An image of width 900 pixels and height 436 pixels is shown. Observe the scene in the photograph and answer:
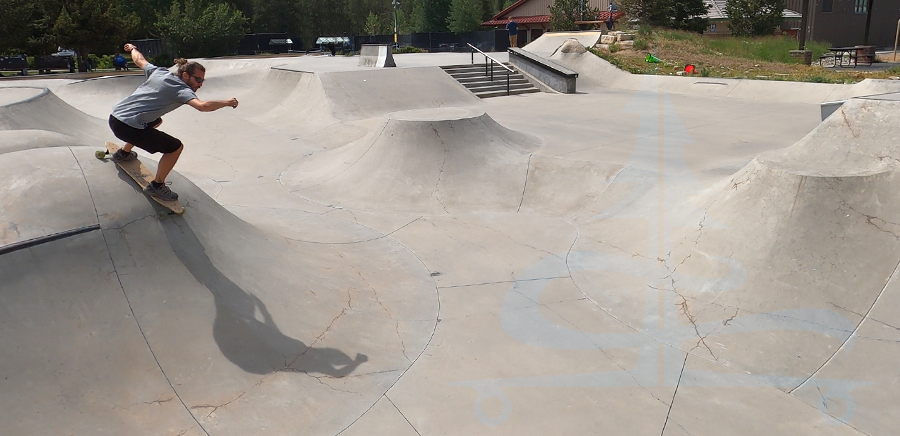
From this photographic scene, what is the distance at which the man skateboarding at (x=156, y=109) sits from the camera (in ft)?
15.8

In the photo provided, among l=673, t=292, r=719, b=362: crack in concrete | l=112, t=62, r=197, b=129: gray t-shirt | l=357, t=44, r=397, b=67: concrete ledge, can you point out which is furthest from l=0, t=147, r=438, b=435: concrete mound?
l=357, t=44, r=397, b=67: concrete ledge

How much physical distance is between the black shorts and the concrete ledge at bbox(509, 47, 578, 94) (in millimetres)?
16742

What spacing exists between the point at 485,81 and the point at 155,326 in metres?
17.4

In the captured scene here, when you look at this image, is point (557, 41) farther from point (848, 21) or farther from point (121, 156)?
point (848, 21)

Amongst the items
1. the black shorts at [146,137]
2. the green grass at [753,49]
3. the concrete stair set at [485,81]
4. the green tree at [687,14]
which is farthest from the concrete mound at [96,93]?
the green tree at [687,14]

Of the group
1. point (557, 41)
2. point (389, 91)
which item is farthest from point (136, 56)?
point (557, 41)

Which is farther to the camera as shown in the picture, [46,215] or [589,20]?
[589,20]

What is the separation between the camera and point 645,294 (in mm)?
6277

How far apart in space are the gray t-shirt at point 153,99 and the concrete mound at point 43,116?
6.34 m

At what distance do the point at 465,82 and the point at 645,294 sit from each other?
582 inches

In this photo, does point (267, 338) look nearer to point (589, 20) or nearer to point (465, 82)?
point (465, 82)

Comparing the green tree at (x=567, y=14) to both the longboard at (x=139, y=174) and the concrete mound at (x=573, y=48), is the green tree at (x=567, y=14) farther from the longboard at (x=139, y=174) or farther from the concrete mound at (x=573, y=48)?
the longboard at (x=139, y=174)

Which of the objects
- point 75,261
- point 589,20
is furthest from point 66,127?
point 589,20

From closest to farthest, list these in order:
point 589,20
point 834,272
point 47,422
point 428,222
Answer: point 47,422 < point 834,272 < point 428,222 < point 589,20
